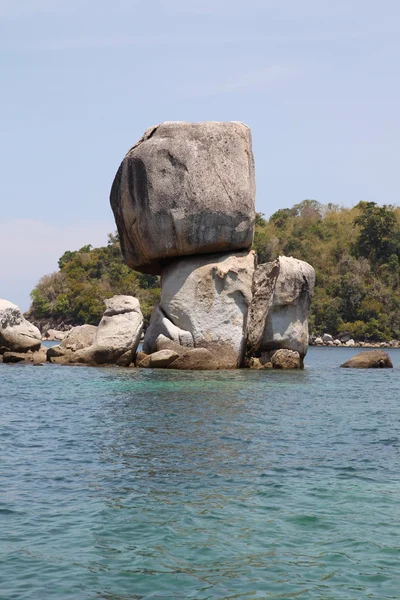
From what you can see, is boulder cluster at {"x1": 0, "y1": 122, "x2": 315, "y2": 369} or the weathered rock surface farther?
the weathered rock surface

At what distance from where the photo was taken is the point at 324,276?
269 feet

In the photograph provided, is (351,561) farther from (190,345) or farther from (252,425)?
(190,345)

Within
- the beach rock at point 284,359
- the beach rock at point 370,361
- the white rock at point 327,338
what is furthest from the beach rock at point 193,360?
the white rock at point 327,338

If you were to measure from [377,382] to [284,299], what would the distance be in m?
4.76

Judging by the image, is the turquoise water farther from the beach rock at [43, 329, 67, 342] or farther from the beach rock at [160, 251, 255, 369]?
the beach rock at [43, 329, 67, 342]

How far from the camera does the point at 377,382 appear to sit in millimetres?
29125

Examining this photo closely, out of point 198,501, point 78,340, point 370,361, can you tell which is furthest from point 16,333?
point 198,501

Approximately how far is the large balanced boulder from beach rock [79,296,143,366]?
2.33 meters

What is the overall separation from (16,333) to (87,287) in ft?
160

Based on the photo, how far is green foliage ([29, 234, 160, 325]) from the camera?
79.9m

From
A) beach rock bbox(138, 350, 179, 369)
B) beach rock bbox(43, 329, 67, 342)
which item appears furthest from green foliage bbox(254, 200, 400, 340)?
beach rock bbox(138, 350, 179, 369)

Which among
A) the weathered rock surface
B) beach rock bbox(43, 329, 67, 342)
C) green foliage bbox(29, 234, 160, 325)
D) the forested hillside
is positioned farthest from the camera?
green foliage bbox(29, 234, 160, 325)

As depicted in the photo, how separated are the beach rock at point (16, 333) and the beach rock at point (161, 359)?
6.40m

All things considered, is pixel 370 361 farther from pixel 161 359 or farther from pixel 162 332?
pixel 161 359
